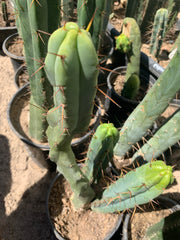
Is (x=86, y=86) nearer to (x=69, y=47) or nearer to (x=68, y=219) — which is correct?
(x=69, y=47)

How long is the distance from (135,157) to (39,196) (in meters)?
0.84

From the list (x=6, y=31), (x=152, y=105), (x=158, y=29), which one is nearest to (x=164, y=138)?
(x=152, y=105)

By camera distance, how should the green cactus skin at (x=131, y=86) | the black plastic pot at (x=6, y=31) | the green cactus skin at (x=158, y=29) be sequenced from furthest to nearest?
the black plastic pot at (x=6, y=31) < the green cactus skin at (x=158, y=29) < the green cactus skin at (x=131, y=86)

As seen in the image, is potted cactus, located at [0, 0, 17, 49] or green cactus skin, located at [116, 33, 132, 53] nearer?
green cactus skin, located at [116, 33, 132, 53]

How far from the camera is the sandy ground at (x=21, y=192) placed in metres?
1.46

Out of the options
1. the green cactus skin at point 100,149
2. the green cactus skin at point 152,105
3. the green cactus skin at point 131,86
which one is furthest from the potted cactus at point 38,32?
the green cactus skin at point 131,86

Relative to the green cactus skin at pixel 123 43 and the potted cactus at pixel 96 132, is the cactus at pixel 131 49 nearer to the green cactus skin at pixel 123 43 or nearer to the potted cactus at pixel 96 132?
the green cactus skin at pixel 123 43

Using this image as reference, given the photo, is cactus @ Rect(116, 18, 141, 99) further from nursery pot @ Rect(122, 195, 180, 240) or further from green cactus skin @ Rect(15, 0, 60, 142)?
nursery pot @ Rect(122, 195, 180, 240)

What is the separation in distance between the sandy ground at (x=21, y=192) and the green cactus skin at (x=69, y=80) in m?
0.93

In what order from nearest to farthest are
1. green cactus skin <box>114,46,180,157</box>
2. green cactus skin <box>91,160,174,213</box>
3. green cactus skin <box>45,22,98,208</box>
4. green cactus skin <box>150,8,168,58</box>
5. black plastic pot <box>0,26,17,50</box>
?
green cactus skin <box>45,22,98,208</box> → green cactus skin <box>91,160,174,213</box> → green cactus skin <box>114,46,180,157</box> → green cactus skin <box>150,8,168,58</box> → black plastic pot <box>0,26,17,50</box>

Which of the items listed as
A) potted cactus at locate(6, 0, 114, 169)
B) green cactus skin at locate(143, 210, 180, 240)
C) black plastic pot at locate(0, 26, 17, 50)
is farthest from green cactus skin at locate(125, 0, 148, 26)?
green cactus skin at locate(143, 210, 180, 240)

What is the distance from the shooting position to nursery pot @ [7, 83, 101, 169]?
4.74 ft

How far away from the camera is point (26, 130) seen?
62.9 inches

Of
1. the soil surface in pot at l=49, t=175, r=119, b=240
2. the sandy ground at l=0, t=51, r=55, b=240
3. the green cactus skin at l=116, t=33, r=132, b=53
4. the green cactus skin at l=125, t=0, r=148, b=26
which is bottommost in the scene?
the sandy ground at l=0, t=51, r=55, b=240
